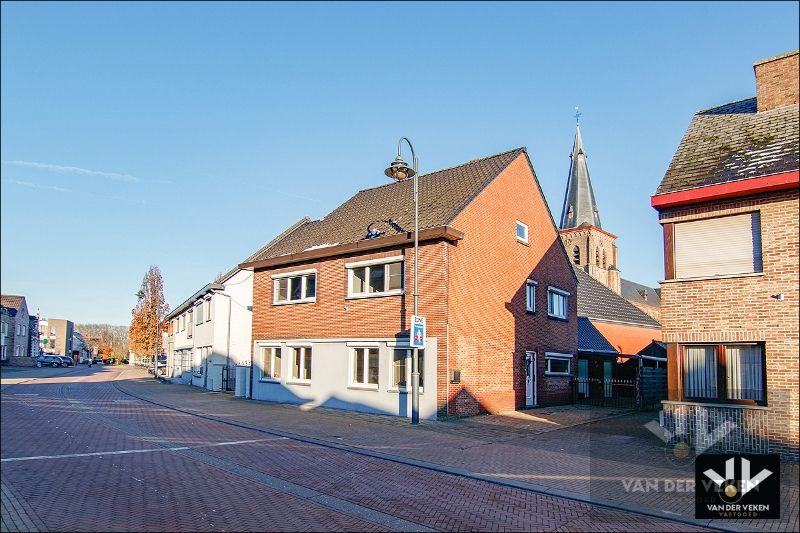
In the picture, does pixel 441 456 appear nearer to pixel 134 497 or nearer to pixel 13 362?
pixel 134 497

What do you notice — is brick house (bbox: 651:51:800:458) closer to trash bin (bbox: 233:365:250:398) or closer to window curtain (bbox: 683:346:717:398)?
window curtain (bbox: 683:346:717:398)

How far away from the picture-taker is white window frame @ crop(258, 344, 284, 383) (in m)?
23.9

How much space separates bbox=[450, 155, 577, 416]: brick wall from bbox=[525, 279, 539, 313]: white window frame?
27cm

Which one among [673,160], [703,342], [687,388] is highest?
[673,160]

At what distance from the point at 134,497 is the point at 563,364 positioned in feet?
66.8

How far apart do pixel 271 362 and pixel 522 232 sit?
38.1ft

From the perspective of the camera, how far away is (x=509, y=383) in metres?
21.3

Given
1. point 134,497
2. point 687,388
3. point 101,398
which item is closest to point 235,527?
point 134,497

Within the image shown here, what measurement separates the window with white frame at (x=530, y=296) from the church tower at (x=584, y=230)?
50.5 m

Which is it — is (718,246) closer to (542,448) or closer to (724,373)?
(724,373)

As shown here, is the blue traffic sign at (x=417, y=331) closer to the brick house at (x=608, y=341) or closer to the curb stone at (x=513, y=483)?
the curb stone at (x=513, y=483)

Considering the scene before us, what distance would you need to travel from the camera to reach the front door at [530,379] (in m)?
22.6

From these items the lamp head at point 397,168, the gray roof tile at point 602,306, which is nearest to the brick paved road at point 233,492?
the lamp head at point 397,168

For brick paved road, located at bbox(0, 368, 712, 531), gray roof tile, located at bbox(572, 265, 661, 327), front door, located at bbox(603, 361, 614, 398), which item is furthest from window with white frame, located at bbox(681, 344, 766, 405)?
gray roof tile, located at bbox(572, 265, 661, 327)
